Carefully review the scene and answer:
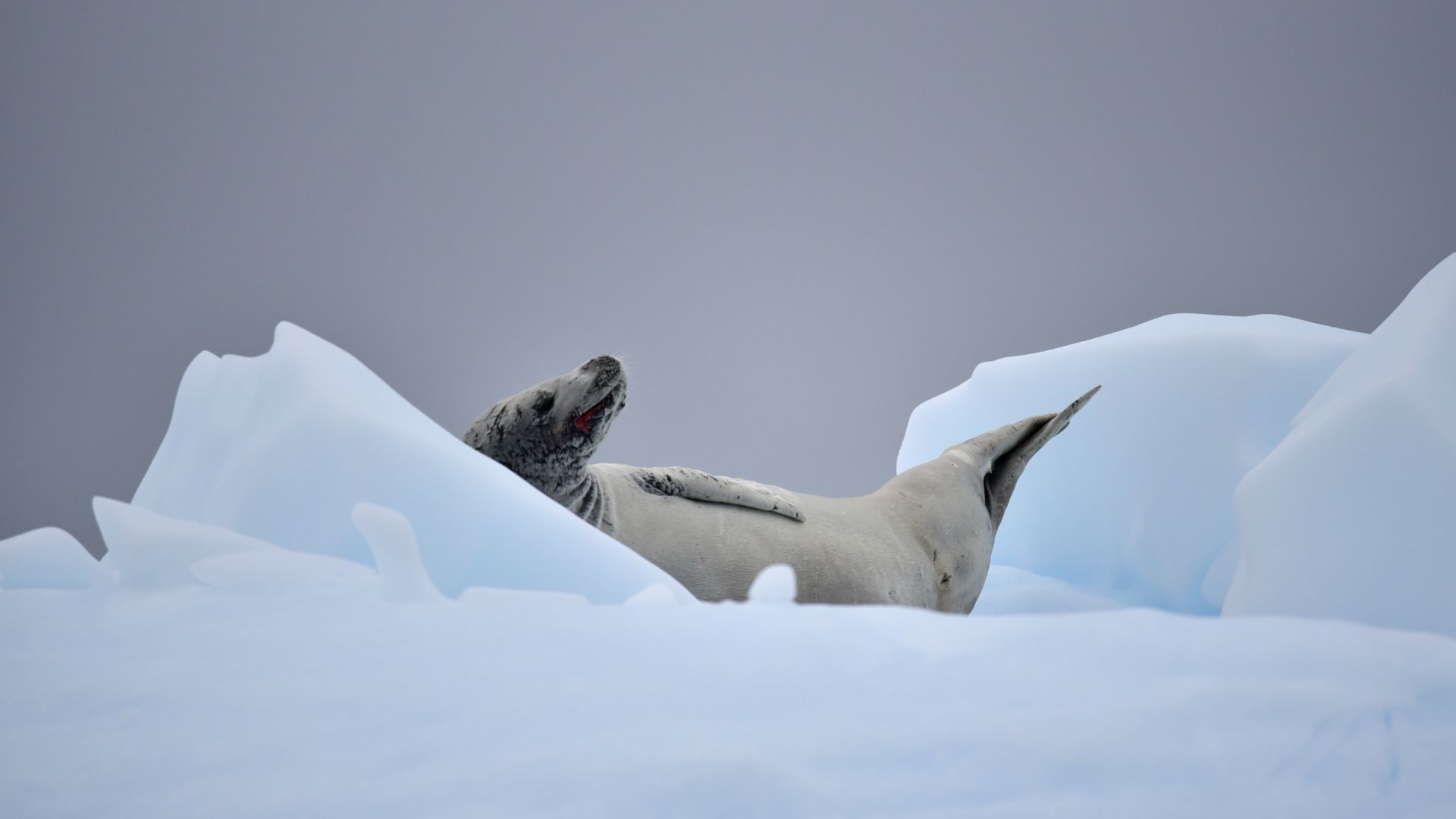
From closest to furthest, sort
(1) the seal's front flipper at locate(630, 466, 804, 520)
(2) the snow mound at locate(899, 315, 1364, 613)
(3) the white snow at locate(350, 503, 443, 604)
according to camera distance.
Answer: (3) the white snow at locate(350, 503, 443, 604), (1) the seal's front flipper at locate(630, 466, 804, 520), (2) the snow mound at locate(899, 315, 1364, 613)

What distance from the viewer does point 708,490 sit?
1.52 m

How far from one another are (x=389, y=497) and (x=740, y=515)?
0.75 metres

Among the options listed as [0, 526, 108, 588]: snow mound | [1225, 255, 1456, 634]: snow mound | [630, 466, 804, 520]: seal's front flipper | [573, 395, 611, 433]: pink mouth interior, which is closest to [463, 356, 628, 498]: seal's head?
[573, 395, 611, 433]: pink mouth interior

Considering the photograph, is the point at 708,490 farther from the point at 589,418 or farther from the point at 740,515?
the point at 589,418

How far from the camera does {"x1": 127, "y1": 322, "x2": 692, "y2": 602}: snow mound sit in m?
0.83

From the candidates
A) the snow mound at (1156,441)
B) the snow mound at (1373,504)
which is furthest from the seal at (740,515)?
the snow mound at (1373,504)

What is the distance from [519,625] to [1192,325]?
191 centimetres

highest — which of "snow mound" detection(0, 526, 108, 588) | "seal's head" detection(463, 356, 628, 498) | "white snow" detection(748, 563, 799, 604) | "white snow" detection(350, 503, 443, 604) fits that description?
"seal's head" detection(463, 356, 628, 498)

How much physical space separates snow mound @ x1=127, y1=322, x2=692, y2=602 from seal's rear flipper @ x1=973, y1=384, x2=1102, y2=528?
120 cm

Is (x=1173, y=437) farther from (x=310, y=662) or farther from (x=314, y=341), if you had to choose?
Result: (x=310, y=662)

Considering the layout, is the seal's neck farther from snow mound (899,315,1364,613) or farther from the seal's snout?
snow mound (899,315,1364,613)

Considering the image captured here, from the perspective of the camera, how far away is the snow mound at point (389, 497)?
0.83 meters

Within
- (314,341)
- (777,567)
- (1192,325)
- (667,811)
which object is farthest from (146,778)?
(1192,325)

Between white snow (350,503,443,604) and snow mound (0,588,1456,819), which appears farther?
white snow (350,503,443,604)
